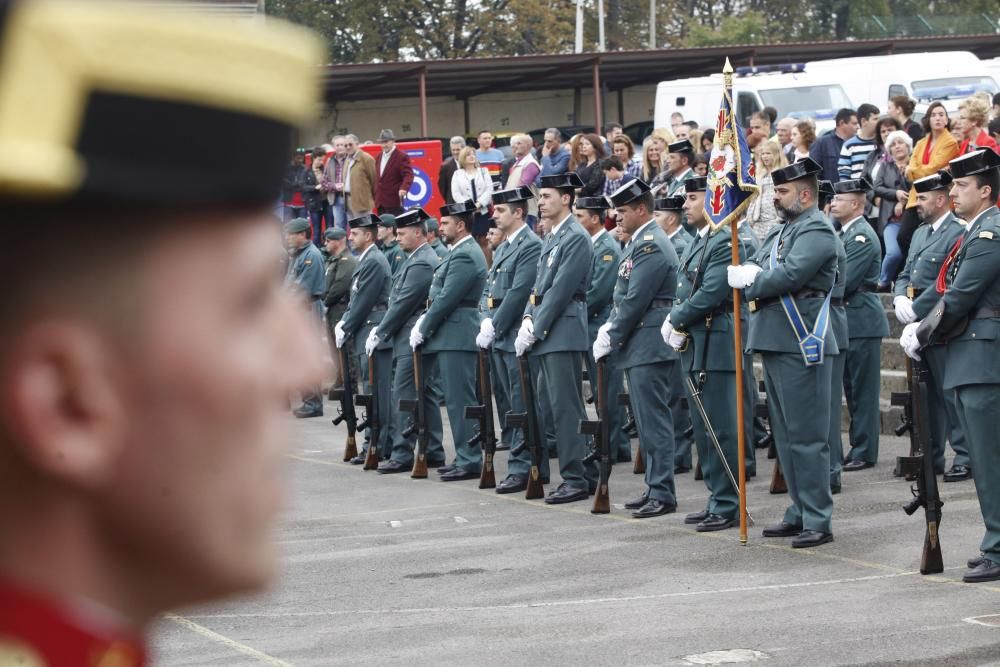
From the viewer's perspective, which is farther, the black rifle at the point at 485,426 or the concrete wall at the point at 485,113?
the concrete wall at the point at 485,113

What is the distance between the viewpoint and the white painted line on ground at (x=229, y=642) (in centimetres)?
648

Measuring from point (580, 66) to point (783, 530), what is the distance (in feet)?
62.3

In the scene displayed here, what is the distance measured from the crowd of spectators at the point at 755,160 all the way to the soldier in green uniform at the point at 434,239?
1384mm

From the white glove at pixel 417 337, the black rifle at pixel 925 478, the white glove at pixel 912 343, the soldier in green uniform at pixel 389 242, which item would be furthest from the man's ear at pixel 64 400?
the soldier in green uniform at pixel 389 242

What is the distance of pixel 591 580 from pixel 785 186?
2.50 m

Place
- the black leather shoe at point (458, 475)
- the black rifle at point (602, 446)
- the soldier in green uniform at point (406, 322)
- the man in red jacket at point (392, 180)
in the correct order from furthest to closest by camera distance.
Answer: the man in red jacket at point (392, 180) → the soldier in green uniform at point (406, 322) → the black leather shoe at point (458, 475) → the black rifle at point (602, 446)

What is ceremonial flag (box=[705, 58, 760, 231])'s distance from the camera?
356 inches

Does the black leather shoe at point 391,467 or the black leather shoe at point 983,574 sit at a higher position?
the black leather shoe at point 983,574

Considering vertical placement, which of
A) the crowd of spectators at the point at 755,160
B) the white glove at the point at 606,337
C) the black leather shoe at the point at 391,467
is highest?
the crowd of spectators at the point at 755,160

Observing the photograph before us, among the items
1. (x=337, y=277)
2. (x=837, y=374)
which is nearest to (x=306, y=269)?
(x=337, y=277)

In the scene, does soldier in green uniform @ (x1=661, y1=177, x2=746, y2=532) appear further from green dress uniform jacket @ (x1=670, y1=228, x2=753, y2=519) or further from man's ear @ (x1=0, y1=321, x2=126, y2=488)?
man's ear @ (x1=0, y1=321, x2=126, y2=488)

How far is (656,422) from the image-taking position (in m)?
10.4

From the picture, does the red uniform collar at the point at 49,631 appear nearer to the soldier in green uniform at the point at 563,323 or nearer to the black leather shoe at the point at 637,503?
the black leather shoe at the point at 637,503

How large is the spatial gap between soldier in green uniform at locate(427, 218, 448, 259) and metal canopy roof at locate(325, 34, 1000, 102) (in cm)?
972
